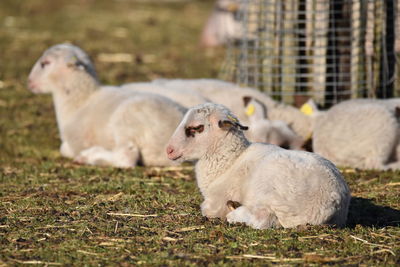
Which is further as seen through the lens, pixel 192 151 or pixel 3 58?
pixel 3 58

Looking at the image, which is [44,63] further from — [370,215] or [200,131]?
[370,215]

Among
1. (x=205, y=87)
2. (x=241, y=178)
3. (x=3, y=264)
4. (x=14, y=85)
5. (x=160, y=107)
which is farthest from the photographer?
(x=14, y=85)

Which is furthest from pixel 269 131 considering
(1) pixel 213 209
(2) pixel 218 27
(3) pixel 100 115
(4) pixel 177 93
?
(2) pixel 218 27

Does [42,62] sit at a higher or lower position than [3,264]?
higher

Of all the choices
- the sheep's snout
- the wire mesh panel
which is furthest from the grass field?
the wire mesh panel

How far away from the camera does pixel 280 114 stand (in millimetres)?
9602

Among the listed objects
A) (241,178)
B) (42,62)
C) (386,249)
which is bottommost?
(386,249)

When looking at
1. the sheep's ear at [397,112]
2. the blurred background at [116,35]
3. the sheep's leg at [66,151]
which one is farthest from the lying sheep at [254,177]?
the blurred background at [116,35]

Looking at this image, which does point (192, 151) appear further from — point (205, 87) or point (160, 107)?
point (205, 87)

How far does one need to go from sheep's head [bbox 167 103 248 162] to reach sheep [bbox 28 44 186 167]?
248cm

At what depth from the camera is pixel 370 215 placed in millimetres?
6555

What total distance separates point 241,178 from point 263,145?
430 millimetres

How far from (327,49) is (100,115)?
3.53 metres

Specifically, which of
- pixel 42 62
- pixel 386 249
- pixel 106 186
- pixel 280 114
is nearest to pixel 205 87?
pixel 280 114
